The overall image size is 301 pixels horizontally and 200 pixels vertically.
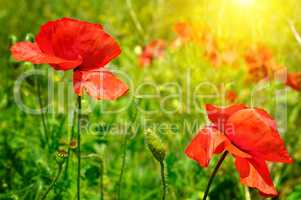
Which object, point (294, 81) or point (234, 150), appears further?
point (294, 81)

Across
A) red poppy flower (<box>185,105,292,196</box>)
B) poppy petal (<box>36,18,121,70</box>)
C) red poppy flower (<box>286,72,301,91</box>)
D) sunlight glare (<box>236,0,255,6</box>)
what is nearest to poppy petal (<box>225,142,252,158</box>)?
red poppy flower (<box>185,105,292,196</box>)

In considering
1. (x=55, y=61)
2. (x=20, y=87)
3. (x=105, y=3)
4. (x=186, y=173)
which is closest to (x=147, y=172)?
(x=186, y=173)

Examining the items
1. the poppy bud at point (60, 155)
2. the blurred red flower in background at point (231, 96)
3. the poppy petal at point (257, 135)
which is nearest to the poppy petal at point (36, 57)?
the poppy bud at point (60, 155)

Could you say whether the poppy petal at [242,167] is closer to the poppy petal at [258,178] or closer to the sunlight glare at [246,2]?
the poppy petal at [258,178]

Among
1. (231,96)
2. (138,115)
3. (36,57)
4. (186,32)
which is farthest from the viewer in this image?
(186,32)

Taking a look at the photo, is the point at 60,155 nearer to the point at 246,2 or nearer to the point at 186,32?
the point at 186,32

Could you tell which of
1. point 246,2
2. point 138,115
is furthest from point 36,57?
point 246,2

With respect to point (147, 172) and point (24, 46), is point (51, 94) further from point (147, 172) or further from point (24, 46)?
point (24, 46)
